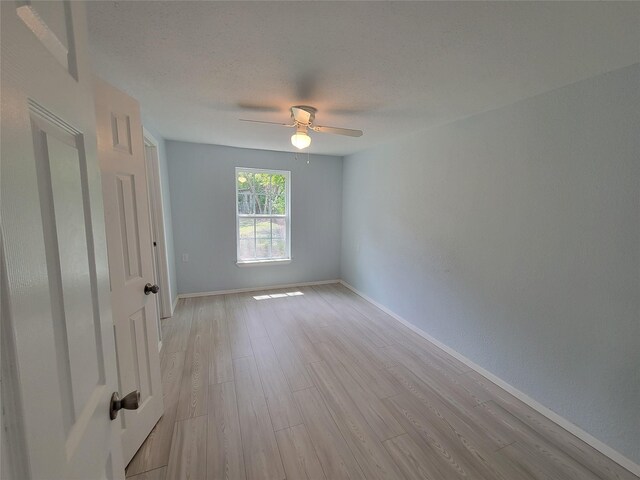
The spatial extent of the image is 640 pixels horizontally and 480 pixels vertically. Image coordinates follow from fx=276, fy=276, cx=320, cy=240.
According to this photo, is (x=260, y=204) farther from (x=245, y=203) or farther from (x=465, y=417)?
(x=465, y=417)

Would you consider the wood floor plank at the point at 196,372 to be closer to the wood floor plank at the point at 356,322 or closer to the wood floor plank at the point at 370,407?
the wood floor plank at the point at 370,407

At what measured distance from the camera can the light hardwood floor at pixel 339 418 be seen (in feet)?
5.00

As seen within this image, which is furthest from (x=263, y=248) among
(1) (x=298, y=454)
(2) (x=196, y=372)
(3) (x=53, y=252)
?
(3) (x=53, y=252)

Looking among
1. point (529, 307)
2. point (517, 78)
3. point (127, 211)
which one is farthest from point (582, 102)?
point (127, 211)

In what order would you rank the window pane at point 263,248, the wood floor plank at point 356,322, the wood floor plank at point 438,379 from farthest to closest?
the window pane at point 263,248 → the wood floor plank at point 356,322 → the wood floor plank at point 438,379

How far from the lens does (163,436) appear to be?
66.7 inches

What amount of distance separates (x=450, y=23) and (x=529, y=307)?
1.91m

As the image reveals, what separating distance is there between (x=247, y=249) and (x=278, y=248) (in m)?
0.50

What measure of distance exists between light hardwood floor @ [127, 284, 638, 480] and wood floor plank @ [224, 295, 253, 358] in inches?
0.8

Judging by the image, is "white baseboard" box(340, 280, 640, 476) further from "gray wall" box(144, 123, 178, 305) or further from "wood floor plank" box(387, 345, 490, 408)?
"gray wall" box(144, 123, 178, 305)

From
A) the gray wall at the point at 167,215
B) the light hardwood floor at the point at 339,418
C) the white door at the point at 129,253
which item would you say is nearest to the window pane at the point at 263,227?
the gray wall at the point at 167,215

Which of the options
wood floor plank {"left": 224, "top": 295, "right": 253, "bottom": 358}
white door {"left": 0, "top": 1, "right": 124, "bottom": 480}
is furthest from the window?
white door {"left": 0, "top": 1, "right": 124, "bottom": 480}

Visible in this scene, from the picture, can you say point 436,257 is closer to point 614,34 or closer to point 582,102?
point 582,102

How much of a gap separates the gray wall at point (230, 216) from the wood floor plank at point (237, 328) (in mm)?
475
